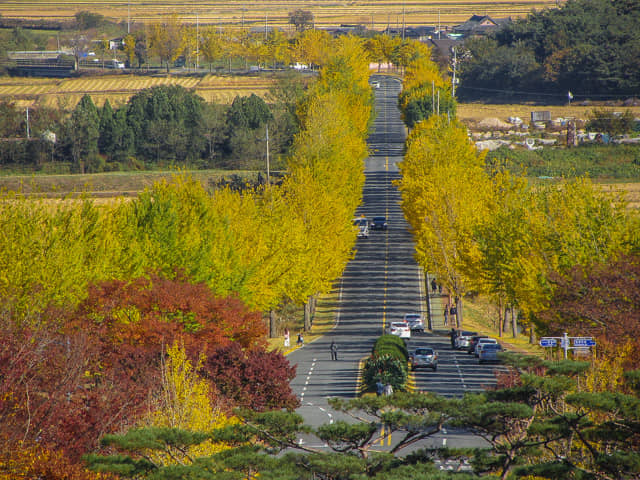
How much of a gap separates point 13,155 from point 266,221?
74169 millimetres

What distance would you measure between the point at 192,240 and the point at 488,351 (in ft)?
55.1

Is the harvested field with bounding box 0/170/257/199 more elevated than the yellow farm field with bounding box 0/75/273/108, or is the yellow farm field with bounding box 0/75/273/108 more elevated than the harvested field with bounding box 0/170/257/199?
the yellow farm field with bounding box 0/75/273/108

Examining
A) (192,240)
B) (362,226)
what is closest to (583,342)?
(192,240)

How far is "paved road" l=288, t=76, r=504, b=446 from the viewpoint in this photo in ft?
144

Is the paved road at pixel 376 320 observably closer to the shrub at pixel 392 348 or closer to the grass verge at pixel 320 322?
the grass verge at pixel 320 322

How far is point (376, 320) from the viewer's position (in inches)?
2483

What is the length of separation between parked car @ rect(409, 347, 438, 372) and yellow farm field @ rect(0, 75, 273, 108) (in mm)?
105847

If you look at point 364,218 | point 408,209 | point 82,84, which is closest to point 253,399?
point 408,209

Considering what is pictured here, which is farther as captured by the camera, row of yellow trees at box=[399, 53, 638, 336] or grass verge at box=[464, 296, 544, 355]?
grass verge at box=[464, 296, 544, 355]

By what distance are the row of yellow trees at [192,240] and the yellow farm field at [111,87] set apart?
8536 centimetres

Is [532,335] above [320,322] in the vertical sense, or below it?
above

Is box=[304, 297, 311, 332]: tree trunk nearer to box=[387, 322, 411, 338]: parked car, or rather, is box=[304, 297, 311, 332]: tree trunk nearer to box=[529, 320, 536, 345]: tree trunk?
box=[387, 322, 411, 338]: parked car

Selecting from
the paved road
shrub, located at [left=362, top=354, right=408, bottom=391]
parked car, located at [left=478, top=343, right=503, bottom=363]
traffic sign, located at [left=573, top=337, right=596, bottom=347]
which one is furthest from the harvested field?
traffic sign, located at [left=573, top=337, right=596, bottom=347]

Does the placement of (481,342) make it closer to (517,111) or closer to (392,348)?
(392,348)
